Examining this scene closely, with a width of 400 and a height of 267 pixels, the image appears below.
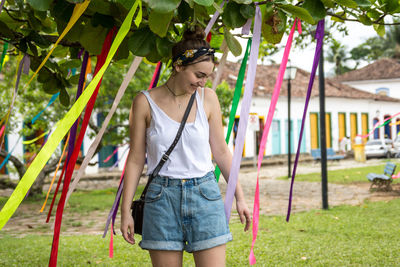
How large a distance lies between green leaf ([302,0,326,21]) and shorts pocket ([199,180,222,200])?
2.81 feet

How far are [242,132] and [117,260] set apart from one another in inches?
133

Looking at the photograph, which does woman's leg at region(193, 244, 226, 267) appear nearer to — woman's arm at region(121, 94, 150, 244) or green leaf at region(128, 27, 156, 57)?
woman's arm at region(121, 94, 150, 244)

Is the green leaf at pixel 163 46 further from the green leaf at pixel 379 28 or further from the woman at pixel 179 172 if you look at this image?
the green leaf at pixel 379 28

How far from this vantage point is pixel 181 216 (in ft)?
7.23

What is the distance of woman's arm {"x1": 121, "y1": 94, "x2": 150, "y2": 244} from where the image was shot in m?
2.29

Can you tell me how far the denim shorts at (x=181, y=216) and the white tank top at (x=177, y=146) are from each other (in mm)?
49

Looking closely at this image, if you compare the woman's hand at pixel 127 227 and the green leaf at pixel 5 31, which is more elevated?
the green leaf at pixel 5 31

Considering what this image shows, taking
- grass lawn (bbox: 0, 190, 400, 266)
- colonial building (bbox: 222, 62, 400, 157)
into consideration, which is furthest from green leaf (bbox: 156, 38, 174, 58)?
colonial building (bbox: 222, 62, 400, 157)

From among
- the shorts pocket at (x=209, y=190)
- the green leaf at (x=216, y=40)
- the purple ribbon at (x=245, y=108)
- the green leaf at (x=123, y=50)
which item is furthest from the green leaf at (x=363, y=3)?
A: the green leaf at (x=216, y=40)

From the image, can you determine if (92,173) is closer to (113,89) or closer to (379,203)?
(113,89)

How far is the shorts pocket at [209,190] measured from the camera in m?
2.23

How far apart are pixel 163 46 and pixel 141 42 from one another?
0.11m

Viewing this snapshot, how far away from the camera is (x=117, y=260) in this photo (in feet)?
16.7

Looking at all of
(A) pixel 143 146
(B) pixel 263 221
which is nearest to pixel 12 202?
(A) pixel 143 146
